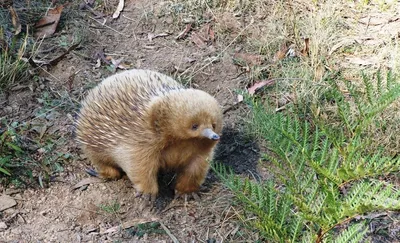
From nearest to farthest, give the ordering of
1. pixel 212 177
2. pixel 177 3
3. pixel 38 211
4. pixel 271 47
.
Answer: pixel 38 211 < pixel 212 177 < pixel 271 47 < pixel 177 3

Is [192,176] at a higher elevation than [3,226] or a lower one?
higher

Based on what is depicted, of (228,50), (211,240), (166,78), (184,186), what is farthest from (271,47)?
(211,240)

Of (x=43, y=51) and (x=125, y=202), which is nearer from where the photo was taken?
(x=125, y=202)

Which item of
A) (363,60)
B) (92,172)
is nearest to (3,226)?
(92,172)

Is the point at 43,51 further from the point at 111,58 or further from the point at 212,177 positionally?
the point at 212,177

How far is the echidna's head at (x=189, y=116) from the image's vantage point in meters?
3.12

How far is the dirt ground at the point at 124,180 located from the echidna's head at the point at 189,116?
59 centimetres

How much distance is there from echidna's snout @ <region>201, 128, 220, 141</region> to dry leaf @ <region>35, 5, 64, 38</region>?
2.25 m

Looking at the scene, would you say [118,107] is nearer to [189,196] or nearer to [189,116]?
[189,116]

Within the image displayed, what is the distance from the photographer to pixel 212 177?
3904mm

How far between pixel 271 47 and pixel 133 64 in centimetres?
114

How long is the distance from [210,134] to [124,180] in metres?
1.02

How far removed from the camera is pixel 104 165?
3.73 meters

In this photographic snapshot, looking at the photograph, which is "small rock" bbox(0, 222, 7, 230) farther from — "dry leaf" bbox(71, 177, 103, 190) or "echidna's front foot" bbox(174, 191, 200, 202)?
"echidna's front foot" bbox(174, 191, 200, 202)
